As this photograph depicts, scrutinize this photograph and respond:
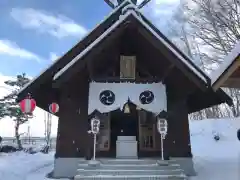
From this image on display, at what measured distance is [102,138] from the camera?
10.6 meters

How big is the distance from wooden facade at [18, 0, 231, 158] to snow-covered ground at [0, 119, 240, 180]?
4.81ft

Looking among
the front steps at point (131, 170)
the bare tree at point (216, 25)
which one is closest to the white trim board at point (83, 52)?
the front steps at point (131, 170)

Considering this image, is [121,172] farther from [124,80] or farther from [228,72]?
[228,72]

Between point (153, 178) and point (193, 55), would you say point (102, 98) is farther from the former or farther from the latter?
point (193, 55)

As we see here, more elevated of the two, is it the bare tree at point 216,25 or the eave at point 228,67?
the bare tree at point 216,25

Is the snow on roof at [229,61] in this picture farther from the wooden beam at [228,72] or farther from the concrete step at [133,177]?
the concrete step at [133,177]

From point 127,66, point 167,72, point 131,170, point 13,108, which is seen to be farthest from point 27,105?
A: point 13,108

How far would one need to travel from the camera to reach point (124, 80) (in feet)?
32.4

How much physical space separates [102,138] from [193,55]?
852 inches

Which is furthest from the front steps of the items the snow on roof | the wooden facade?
the snow on roof

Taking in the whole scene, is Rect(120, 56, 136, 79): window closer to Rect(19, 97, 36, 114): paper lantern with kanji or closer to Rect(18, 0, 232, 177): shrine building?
Rect(18, 0, 232, 177): shrine building

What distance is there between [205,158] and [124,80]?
277 inches

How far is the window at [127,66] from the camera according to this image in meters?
10.1

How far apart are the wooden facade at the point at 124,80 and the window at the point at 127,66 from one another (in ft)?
0.36
